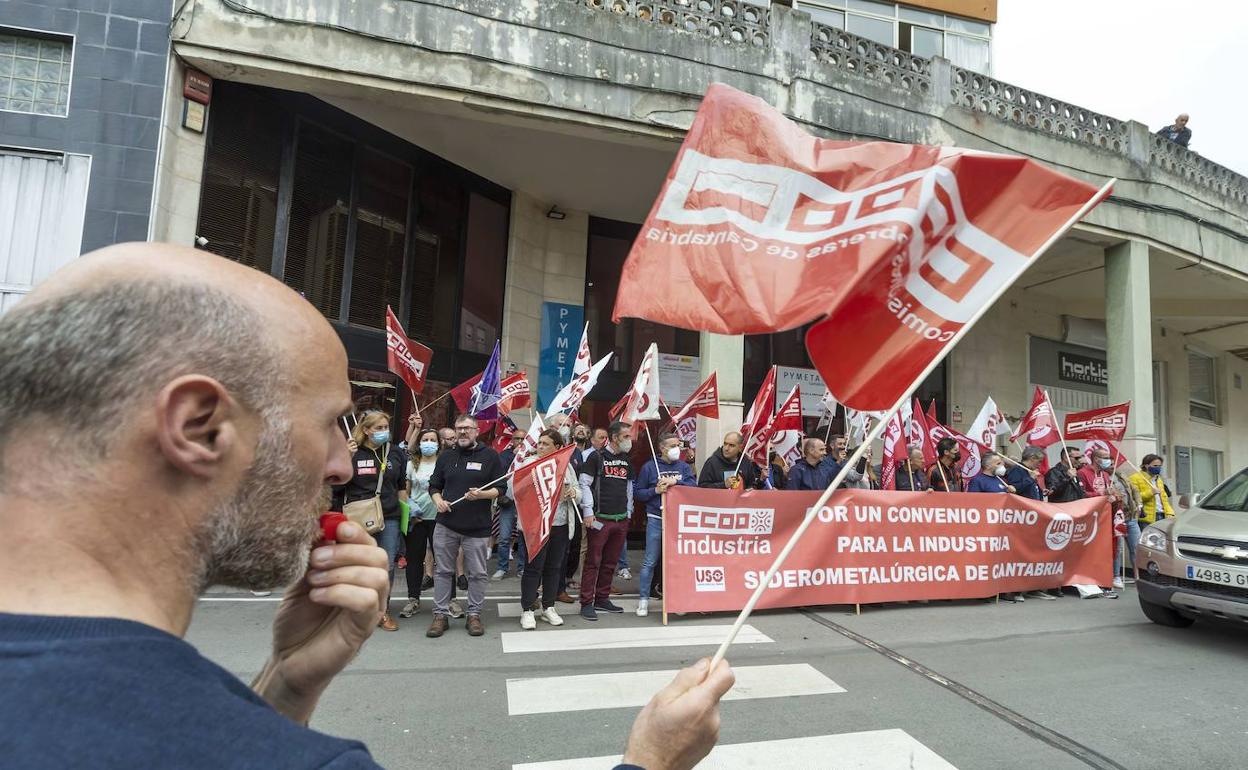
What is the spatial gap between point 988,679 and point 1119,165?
13616mm

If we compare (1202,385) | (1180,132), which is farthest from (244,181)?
(1202,385)

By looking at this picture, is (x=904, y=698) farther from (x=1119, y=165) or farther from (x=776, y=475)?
(x=1119, y=165)

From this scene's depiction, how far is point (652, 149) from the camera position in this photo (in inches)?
456

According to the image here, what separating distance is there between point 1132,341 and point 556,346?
11688mm

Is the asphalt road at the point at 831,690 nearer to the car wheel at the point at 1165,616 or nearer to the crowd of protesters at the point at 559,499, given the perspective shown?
the car wheel at the point at 1165,616

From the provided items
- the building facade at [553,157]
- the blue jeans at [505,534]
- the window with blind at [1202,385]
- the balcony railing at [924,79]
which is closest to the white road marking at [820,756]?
the blue jeans at [505,534]

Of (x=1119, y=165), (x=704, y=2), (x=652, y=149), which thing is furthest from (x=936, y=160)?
(x=1119, y=165)

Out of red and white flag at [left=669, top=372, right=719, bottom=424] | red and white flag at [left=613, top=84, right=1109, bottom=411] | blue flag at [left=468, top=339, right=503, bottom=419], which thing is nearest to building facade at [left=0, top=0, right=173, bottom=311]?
blue flag at [left=468, top=339, right=503, bottom=419]

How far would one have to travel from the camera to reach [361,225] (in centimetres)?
1186

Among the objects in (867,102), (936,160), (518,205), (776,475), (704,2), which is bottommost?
(776,475)

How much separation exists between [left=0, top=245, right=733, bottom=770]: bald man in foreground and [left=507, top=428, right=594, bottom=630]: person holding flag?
5.80 meters

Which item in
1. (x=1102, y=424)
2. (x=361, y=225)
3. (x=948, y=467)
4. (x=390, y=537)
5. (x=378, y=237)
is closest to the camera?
(x=390, y=537)

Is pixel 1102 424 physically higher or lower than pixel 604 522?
higher

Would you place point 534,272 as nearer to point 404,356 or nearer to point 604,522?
point 404,356
